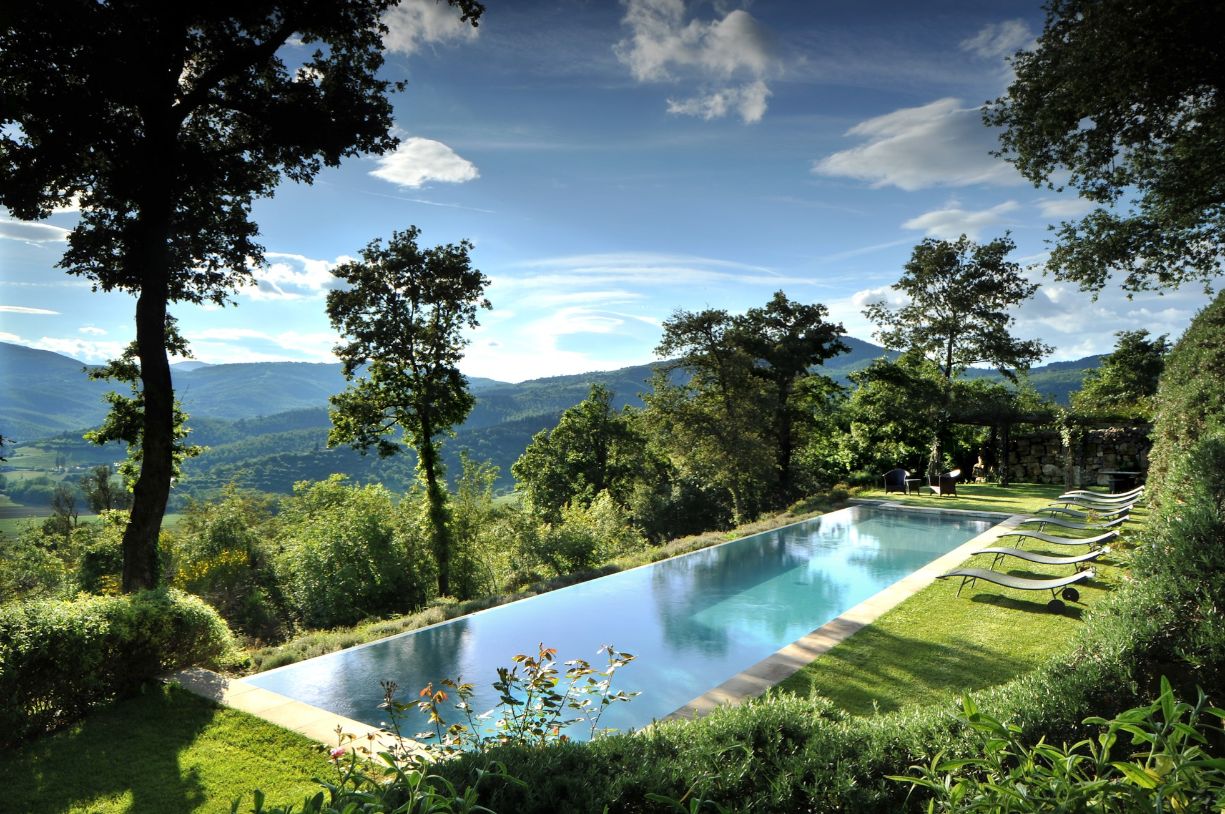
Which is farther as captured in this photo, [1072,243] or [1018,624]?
[1072,243]

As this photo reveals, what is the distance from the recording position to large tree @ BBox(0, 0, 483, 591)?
23.9 ft

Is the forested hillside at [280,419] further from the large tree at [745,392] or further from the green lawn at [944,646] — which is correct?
the green lawn at [944,646]

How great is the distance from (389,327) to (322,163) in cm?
419

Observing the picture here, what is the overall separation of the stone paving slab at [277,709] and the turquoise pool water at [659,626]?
475mm

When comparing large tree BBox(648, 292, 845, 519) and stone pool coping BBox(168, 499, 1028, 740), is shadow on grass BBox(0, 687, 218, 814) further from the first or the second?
large tree BBox(648, 292, 845, 519)

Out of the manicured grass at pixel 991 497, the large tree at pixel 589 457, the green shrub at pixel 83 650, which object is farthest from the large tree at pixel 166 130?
the large tree at pixel 589 457

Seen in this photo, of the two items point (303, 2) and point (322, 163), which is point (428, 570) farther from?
point (303, 2)

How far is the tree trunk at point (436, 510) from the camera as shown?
48.4 ft

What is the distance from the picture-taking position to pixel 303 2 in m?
8.23

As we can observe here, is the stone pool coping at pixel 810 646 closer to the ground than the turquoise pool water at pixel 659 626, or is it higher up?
higher up

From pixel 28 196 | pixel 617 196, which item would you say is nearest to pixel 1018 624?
pixel 28 196

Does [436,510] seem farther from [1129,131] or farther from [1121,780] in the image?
[1121,780]

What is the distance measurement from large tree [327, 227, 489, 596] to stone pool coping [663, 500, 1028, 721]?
9.39 metres

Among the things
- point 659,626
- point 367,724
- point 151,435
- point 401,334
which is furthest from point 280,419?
point 367,724
